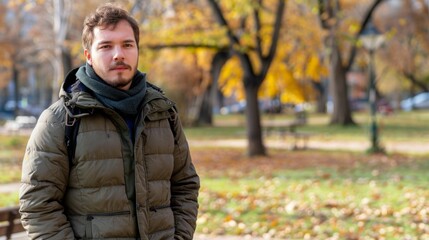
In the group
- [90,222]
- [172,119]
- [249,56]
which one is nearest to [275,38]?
[249,56]

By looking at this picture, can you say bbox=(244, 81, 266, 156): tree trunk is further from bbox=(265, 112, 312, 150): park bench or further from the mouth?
the mouth

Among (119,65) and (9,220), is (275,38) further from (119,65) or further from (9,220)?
(119,65)

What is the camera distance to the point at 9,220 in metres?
6.56

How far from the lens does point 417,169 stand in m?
15.6

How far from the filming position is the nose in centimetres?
321

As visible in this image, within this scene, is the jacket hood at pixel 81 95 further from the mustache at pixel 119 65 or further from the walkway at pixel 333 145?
the walkway at pixel 333 145

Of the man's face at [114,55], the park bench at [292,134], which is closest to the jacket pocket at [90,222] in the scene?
the man's face at [114,55]

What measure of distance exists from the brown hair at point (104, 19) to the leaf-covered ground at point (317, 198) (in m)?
5.59

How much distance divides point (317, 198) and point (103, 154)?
27.8 feet

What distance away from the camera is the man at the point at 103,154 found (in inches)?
122

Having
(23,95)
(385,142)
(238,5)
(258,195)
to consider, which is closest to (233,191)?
(258,195)

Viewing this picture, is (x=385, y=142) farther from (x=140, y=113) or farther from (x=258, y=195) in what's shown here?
(x=140, y=113)

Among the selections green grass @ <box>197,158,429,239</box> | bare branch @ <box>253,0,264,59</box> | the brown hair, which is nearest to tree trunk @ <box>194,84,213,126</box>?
bare branch @ <box>253,0,264,59</box>

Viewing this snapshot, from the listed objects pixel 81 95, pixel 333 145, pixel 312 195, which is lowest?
pixel 333 145
